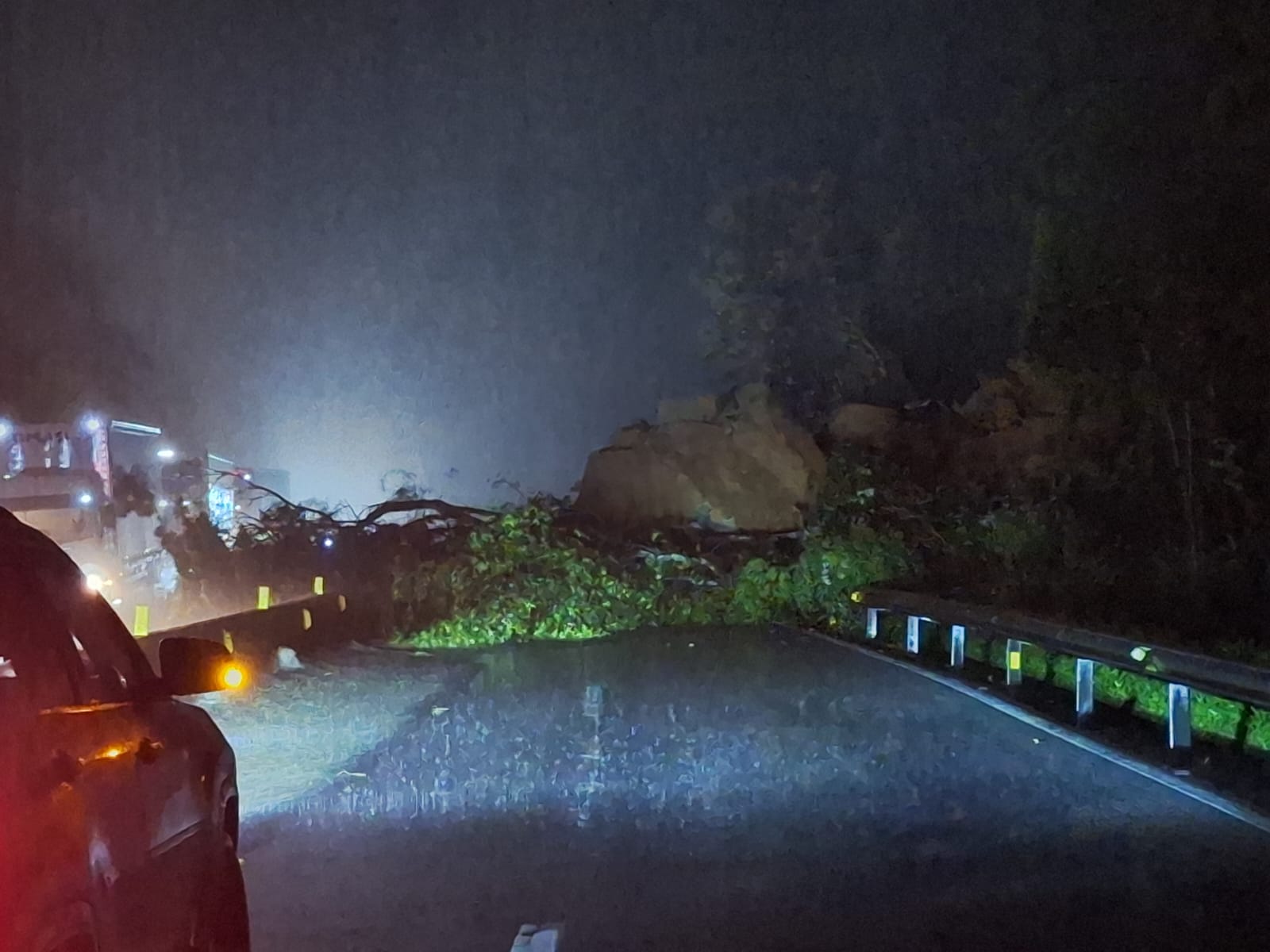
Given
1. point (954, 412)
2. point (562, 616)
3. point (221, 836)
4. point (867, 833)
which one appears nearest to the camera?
point (221, 836)

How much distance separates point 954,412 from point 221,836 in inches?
1166

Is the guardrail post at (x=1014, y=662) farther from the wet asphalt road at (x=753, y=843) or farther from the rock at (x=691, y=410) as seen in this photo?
the rock at (x=691, y=410)

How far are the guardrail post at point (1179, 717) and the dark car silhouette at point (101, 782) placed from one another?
23.4ft

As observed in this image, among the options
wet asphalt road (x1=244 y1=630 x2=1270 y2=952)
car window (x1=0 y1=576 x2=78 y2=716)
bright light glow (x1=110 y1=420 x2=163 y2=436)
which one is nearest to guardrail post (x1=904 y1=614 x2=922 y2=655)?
wet asphalt road (x1=244 y1=630 x2=1270 y2=952)

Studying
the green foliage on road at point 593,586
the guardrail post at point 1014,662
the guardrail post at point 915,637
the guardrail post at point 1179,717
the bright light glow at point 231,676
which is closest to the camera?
the bright light glow at point 231,676

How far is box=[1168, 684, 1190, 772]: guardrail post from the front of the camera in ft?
34.5

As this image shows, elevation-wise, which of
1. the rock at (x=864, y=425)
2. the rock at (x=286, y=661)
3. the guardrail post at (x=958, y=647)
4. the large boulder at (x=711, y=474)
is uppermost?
the rock at (x=864, y=425)

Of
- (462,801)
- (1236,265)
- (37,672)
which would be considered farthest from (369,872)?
(1236,265)

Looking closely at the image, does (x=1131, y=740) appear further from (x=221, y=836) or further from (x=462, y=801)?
(x=221, y=836)

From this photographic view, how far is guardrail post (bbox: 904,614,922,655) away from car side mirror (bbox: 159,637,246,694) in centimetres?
1399

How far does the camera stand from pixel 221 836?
18.4 ft

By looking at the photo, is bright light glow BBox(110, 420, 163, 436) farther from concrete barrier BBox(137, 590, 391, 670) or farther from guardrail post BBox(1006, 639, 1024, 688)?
guardrail post BBox(1006, 639, 1024, 688)

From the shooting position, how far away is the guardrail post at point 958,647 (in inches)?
636

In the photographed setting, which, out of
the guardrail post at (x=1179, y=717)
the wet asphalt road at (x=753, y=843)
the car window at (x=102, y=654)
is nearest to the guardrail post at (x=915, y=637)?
the wet asphalt road at (x=753, y=843)
